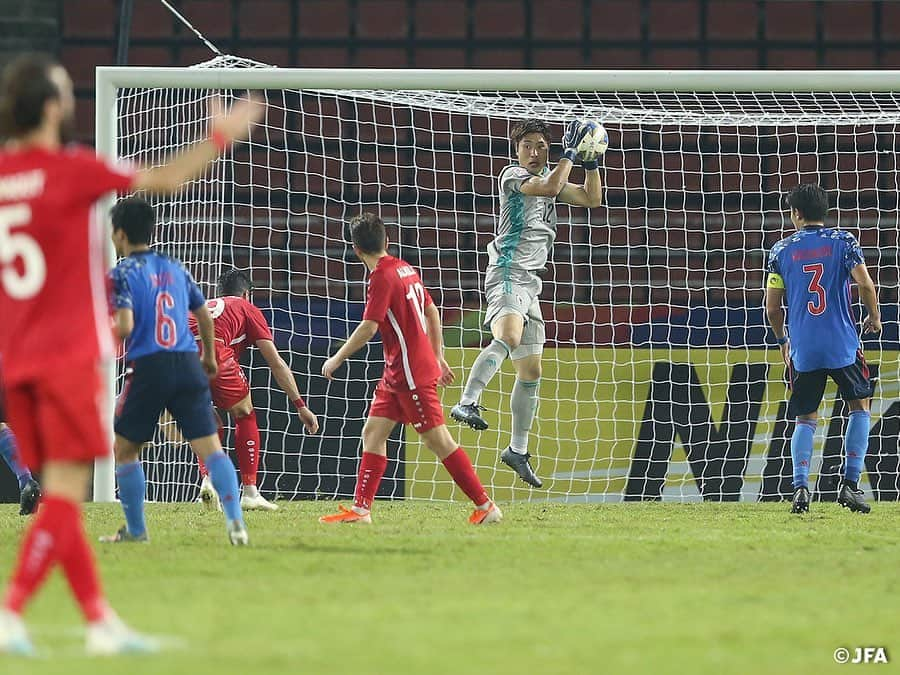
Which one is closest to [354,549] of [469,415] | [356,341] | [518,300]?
[356,341]

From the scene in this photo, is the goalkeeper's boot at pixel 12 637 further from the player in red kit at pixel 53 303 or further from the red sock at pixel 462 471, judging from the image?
the red sock at pixel 462 471

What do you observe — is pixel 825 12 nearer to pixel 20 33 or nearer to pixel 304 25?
pixel 304 25

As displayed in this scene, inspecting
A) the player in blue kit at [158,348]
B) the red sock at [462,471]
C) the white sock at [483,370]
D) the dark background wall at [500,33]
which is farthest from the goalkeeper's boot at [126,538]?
the dark background wall at [500,33]

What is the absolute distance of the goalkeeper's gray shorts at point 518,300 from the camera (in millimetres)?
8961

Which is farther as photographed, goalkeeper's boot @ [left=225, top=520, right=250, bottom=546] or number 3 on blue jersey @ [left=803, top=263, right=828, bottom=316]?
number 3 on blue jersey @ [left=803, top=263, right=828, bottom=316]

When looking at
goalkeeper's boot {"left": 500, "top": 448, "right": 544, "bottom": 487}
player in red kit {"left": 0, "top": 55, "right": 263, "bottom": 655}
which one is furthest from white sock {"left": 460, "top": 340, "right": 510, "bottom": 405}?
player in red kit {"left": 0, "top": 55, "right": 263, "bottom": 655}

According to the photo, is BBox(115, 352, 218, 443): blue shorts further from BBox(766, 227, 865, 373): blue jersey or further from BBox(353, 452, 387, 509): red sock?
BBox(766, 227, 865, 373): blue jersey

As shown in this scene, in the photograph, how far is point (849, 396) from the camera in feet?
27.9

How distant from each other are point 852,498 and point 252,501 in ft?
12.0

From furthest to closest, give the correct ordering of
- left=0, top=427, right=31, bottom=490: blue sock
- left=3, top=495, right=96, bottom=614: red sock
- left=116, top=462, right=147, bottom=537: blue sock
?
left=0, top=427, right=31, bottom=490: blue sock
left=116, top=462, right=147, bottom=537: blue sock
left=3, top=495, right=96, bottom=614: red sock

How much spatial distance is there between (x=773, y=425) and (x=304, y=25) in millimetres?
8253

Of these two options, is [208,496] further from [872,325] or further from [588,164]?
[872,325]

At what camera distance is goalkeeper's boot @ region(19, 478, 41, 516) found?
26.5 feet

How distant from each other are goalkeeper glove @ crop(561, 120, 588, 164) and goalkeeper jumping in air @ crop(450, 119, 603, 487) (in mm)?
46
